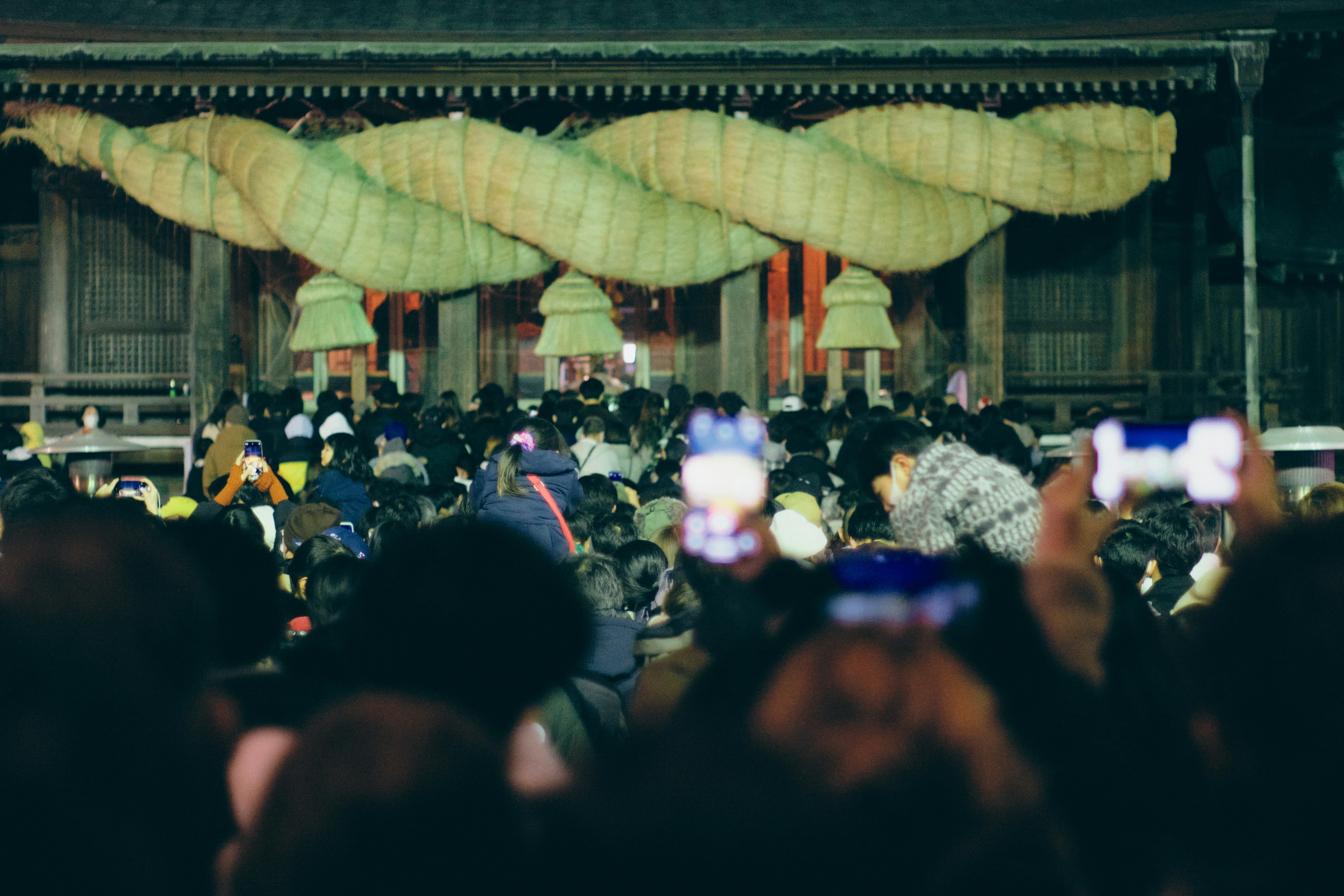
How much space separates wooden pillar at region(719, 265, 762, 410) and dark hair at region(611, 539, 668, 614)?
7100mm

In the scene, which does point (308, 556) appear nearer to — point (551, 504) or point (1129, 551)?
point (551, 504)

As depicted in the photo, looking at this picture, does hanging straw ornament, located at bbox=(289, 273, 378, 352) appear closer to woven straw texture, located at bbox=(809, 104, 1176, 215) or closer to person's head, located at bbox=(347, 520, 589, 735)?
woven straw texture, located at bbox=(809, 104, 1176, 215)

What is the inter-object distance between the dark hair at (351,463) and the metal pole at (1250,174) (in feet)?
18.3

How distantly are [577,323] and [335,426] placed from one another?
229 centimetres

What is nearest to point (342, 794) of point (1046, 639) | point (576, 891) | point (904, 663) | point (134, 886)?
point (576, 891)

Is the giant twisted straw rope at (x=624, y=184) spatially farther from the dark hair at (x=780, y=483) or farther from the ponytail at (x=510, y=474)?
the ponytail at (x=510, y=474)

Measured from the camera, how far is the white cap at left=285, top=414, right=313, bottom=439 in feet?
33.8

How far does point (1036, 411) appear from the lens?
40.0 ft

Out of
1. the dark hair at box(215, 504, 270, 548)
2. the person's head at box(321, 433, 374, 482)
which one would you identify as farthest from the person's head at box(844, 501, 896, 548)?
the person's head at box(321, 433, 374, 482)

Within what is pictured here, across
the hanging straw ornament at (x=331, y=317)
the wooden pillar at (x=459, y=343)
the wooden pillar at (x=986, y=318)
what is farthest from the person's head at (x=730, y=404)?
the hanging straw ornament at (x=331, y=317)

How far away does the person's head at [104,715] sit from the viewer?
62.8 inches

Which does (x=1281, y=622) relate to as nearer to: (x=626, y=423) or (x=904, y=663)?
(x=904, y=663)

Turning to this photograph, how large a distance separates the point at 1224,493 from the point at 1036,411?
1004cm

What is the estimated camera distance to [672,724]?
1.40 meters
